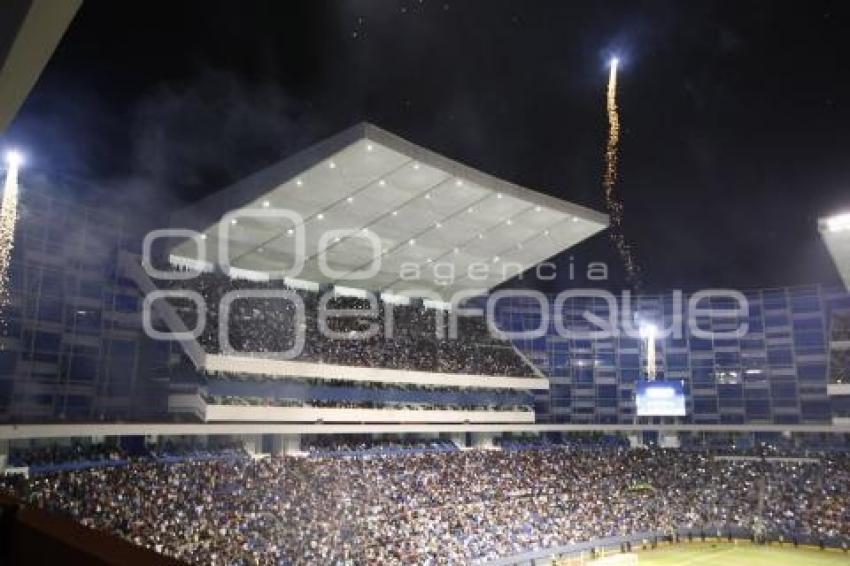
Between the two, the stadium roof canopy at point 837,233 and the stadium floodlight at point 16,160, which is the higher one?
the stadium floodlight at point 16,160

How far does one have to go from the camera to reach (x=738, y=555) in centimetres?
4684

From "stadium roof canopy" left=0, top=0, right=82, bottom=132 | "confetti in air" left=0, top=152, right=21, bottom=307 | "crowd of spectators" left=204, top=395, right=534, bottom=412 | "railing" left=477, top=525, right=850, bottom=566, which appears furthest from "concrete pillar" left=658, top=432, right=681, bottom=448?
"stadium roof canopy" left=0, top=0, right=82, bottom=132

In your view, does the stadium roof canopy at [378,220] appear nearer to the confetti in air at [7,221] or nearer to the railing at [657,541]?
the confetti in air at [7,221]

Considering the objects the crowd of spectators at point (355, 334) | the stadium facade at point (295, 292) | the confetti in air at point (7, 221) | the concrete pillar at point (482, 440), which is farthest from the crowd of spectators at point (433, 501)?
the confetti in air at point (7, 221)

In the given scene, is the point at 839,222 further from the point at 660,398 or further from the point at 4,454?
the point at 4,454

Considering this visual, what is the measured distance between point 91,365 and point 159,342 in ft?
15.6

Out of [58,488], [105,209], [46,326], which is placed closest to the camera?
[58,488]

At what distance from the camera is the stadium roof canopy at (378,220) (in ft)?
124

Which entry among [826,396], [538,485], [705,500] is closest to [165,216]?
[538,485]

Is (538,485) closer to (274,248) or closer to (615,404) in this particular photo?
(615,404)

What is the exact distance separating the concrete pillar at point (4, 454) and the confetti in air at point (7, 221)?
42.7ft

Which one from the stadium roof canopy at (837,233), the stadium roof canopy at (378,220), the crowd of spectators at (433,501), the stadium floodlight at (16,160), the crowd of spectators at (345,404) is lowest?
the crowd of spectators at (433,501)

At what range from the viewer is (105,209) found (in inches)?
1794

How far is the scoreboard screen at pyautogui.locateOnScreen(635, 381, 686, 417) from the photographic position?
5844 centimetres
